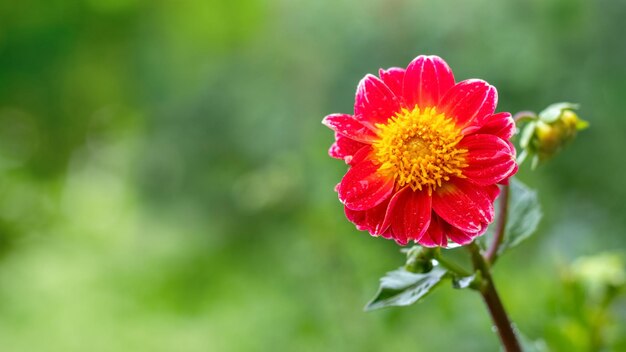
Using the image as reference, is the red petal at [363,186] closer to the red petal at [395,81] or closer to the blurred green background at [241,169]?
the red petal at [395,81]

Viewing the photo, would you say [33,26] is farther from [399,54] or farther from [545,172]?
[545,172]

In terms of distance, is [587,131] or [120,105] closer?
[587,131]

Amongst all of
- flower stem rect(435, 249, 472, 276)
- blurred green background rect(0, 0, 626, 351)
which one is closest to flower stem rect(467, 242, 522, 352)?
→ flower stem rect(435, 249, 472, 276)

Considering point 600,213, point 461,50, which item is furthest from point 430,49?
point 600,213

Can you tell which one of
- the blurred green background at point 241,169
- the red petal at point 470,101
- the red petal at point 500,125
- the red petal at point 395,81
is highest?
the blurred green background at point 241,169

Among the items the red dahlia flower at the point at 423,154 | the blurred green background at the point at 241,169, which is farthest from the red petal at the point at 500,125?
the blurred green background at the point at 241,169

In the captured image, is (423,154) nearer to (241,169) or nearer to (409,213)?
(409,213)
